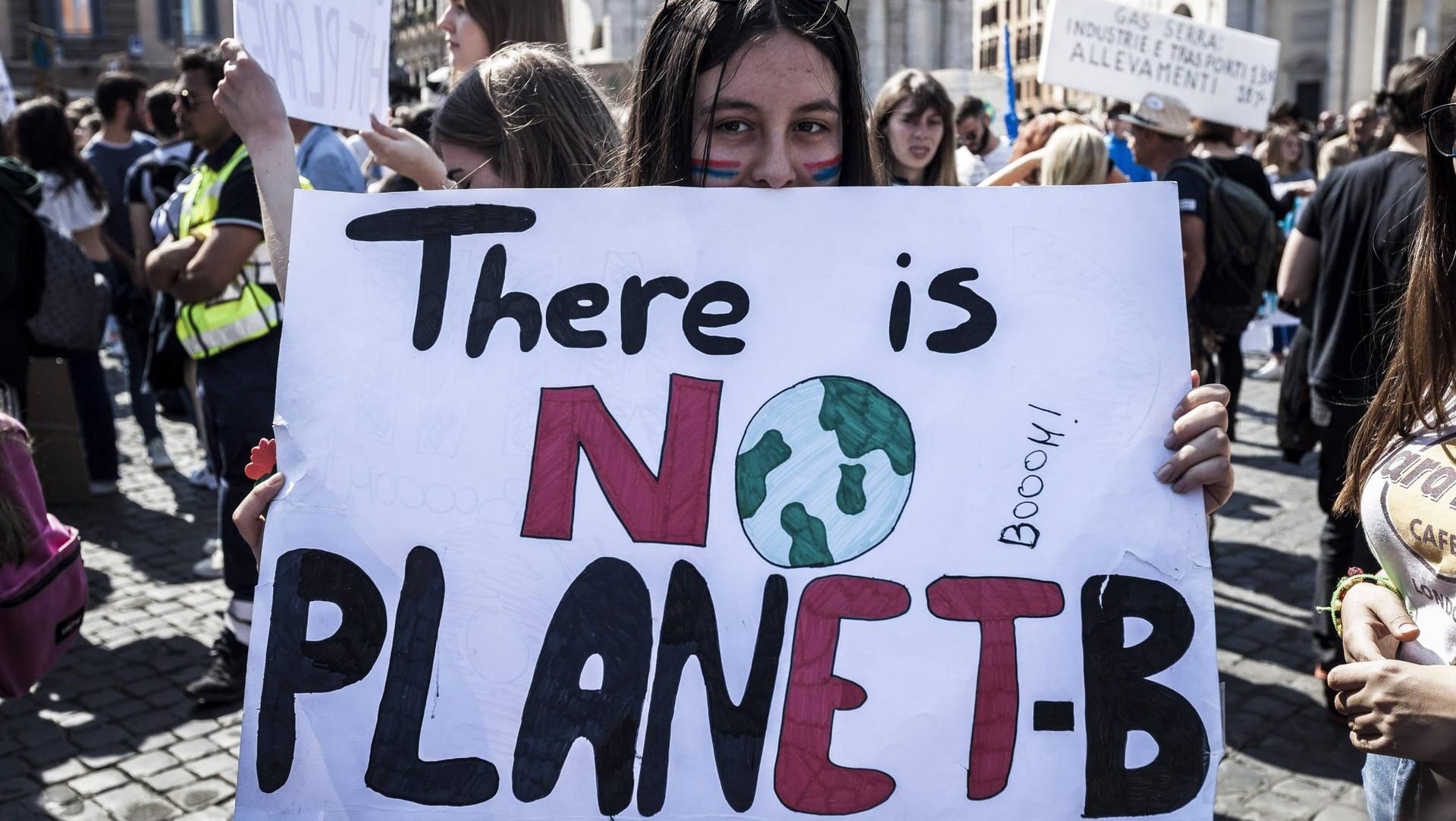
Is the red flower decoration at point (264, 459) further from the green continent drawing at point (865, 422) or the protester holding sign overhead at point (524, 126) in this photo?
the green continent drawing at point (865, 422)

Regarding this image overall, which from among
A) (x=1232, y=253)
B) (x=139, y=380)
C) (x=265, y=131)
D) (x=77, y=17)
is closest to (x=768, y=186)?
(x=265, y=131)

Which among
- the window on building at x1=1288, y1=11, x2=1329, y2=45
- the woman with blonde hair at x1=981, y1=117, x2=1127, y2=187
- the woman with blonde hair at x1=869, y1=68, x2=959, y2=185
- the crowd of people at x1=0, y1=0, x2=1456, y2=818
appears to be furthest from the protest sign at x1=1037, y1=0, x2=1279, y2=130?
the window on building at x1=1288, y1=11, x2=1329, y2=45

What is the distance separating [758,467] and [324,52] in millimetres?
1820

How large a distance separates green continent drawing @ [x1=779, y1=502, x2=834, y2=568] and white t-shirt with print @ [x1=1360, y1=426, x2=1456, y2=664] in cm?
75

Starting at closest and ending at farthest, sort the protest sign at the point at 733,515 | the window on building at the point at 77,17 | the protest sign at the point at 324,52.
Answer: the protest sign at the point at 733,515 → the protest sign at the point at 324,52 → the window on building at the point at 77,17

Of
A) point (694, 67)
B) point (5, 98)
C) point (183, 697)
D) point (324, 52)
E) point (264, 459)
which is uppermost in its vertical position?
point (5, 98)

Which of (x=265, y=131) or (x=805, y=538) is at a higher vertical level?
(x=265, y=131)

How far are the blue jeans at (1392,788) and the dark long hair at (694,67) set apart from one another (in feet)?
3.51

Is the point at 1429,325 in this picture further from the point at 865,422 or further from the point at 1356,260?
the point at 1356,260

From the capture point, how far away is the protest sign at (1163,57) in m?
6.91

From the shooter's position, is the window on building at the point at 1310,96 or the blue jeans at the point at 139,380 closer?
the blue jeans at the point at 139,380

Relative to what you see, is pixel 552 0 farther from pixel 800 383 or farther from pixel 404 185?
pixel 800 383

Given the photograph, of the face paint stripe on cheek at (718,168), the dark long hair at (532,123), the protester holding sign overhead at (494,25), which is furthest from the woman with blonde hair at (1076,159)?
the face paint stripe on cheek at (718,168)

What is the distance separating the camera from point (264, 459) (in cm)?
160
